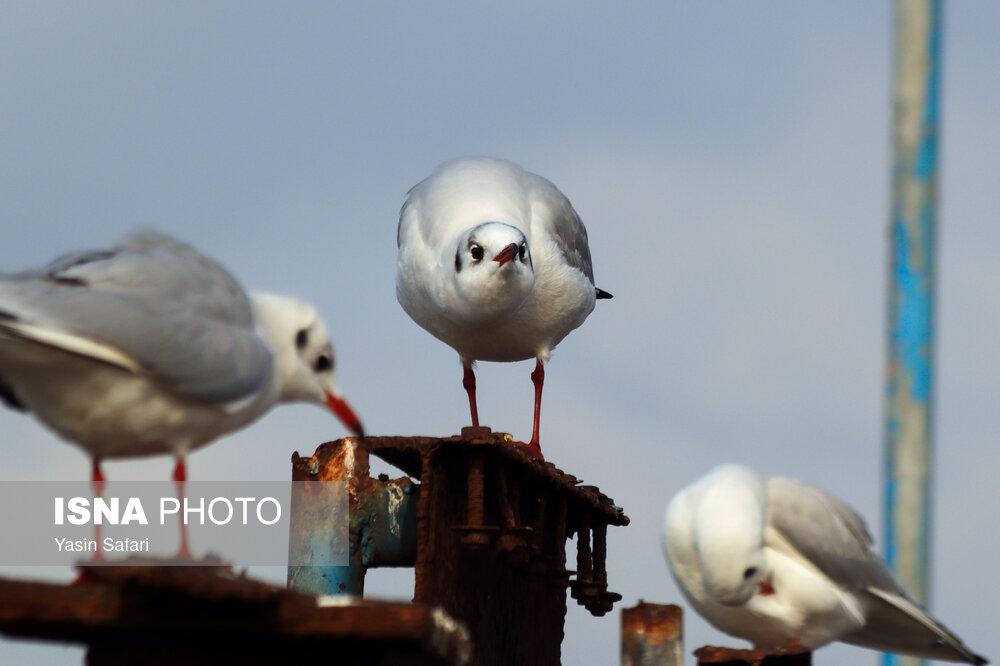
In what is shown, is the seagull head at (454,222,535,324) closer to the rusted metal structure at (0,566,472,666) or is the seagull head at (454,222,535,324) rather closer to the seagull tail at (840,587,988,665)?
the seagull tail at (840,587,988,665)

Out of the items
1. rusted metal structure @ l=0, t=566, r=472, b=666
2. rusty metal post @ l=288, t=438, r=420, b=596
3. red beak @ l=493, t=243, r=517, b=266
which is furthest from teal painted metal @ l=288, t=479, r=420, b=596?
rusted metal structure @ l=0, t=566, r=472, b=666

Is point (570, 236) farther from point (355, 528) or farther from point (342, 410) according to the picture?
point (342, 410)

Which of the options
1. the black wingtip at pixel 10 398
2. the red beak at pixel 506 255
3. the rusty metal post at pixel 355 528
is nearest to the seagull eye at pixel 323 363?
the black wingtip at pixel 10 398

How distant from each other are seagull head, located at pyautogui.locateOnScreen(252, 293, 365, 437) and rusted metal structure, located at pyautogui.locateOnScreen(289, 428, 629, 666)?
6.01 ft

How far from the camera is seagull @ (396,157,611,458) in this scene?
991cm

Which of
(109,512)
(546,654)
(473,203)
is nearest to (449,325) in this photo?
(473,203)

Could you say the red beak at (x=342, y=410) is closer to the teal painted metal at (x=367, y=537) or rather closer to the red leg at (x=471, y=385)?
the teal painted metal at (x=367, y=537)

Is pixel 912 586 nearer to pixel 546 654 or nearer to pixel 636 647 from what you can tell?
pixel 636 647

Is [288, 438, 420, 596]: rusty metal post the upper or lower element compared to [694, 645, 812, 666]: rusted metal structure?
upper

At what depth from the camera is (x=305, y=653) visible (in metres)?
4.60

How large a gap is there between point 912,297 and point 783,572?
50.9 inches

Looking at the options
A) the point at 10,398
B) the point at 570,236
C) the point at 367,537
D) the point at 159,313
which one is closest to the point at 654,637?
the point at 367,537

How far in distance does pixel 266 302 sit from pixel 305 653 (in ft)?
4.12

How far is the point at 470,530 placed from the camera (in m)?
7.09
